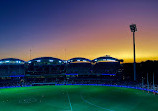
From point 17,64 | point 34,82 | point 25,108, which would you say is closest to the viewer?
point 25,108

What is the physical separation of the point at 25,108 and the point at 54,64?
58.5 meters

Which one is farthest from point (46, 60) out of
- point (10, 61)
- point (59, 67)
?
point (10, 61)

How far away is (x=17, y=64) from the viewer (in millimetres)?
89562

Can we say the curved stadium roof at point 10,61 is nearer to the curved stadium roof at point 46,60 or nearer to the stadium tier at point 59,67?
the stadium tier at point 59,67

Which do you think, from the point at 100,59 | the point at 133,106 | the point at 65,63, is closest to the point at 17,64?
the point at 65,63

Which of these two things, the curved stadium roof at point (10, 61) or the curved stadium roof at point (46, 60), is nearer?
the curved stadium roof at point (10, 61)

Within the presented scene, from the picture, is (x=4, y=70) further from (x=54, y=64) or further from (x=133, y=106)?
(x=133, y=106)

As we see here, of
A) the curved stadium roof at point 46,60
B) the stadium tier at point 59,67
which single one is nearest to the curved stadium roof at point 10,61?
the stadium tier at point 59,67

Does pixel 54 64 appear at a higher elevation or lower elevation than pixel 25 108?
higher

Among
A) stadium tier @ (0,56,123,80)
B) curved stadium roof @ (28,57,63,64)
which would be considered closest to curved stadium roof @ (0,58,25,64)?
stadium tier @ (0,56,123,80)

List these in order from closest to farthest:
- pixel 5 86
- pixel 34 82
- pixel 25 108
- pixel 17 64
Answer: pixel 25 108 < pixel 5 86 < pixel 34 82 < pixel 17 64

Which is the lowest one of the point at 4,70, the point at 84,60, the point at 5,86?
the point at 5,86

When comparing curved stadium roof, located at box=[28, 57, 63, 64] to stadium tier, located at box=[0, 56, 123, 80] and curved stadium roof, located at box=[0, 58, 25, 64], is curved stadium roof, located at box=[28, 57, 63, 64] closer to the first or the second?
stadium tier, located at box=[0, 56, 123, 80]

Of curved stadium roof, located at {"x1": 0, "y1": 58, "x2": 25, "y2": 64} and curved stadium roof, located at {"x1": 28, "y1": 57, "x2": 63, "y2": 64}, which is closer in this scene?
curved stadium roof, located at {"x1": 0, "y1": 58, "x2": 25, "y2": 64}
